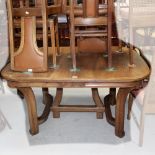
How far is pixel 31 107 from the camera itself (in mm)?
2541

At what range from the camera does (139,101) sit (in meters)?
2.37

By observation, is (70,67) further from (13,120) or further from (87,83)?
(13,120)

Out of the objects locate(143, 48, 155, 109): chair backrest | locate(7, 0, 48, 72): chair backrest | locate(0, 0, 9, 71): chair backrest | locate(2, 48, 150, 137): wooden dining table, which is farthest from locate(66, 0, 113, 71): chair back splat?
locate(0, 0, 9, 71): chair backrest

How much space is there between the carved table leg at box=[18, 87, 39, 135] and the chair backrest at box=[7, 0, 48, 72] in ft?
0.65

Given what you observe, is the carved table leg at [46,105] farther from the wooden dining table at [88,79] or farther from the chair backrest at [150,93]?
the chair backrest at [150,93]

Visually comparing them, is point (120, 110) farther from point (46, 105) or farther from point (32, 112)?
point (46, 105)

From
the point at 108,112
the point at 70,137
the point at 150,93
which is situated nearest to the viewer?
the point at 150,93

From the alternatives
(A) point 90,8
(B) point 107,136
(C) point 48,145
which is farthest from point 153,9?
(C) point 48,145

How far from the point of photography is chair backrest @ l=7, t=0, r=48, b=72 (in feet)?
7.90

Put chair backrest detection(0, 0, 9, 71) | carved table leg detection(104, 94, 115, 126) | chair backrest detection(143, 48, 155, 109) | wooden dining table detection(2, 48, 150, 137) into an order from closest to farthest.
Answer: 1. chair backrest detection(143, 48, 155, 109)
2. wooden dining table detection(2, 48, 150, 137)
3. carved table leg detection(104, 94, 115, 126)
4. chair backrest detection(0, 0, 9, 71)

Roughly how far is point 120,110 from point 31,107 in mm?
814

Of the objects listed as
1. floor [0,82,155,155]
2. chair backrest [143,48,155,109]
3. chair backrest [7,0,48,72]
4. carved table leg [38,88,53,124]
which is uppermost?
chair backrest [7,0,48,72]

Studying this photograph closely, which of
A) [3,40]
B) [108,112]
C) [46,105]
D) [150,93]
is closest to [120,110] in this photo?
[150,93]

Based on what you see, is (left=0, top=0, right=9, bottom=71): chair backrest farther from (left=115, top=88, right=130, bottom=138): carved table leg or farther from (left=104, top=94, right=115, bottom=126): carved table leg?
(left=115, top=88, right=130, bottom=138): carved table leg
